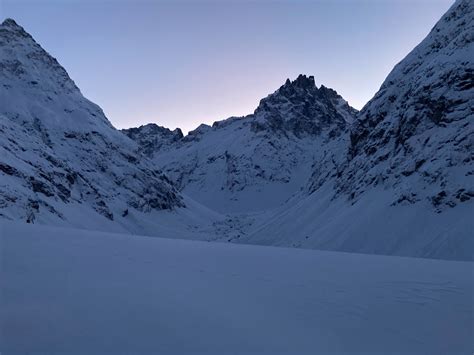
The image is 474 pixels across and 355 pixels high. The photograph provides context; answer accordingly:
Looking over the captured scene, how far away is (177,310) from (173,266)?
6.12 m

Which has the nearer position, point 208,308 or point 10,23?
point 208,308

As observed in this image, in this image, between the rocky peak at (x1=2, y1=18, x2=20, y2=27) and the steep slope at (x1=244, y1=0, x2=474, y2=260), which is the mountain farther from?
the rocky peak at (x1=2, y1=18, x2=20, y2=27)

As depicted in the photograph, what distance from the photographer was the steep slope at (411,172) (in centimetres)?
4684

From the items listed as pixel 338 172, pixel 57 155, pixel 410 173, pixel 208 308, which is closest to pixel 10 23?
pixel 57 155

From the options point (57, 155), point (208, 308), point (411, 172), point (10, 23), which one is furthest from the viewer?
point (10, 23)

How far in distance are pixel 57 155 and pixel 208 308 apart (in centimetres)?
9447

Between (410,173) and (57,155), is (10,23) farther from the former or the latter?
(410,173)

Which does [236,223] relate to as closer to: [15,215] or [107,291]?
[15,215]

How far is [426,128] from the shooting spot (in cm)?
6231

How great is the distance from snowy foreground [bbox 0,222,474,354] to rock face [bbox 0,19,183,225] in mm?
42548

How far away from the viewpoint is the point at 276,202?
174500mm

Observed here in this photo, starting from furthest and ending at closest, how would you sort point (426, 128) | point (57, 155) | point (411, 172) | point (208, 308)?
point (57, 155) → point (426, 128) → point (411, 172) → point (208, 308)

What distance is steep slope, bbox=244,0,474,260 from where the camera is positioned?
46.8 m

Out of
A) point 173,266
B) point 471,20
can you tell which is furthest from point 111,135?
point 173,266
